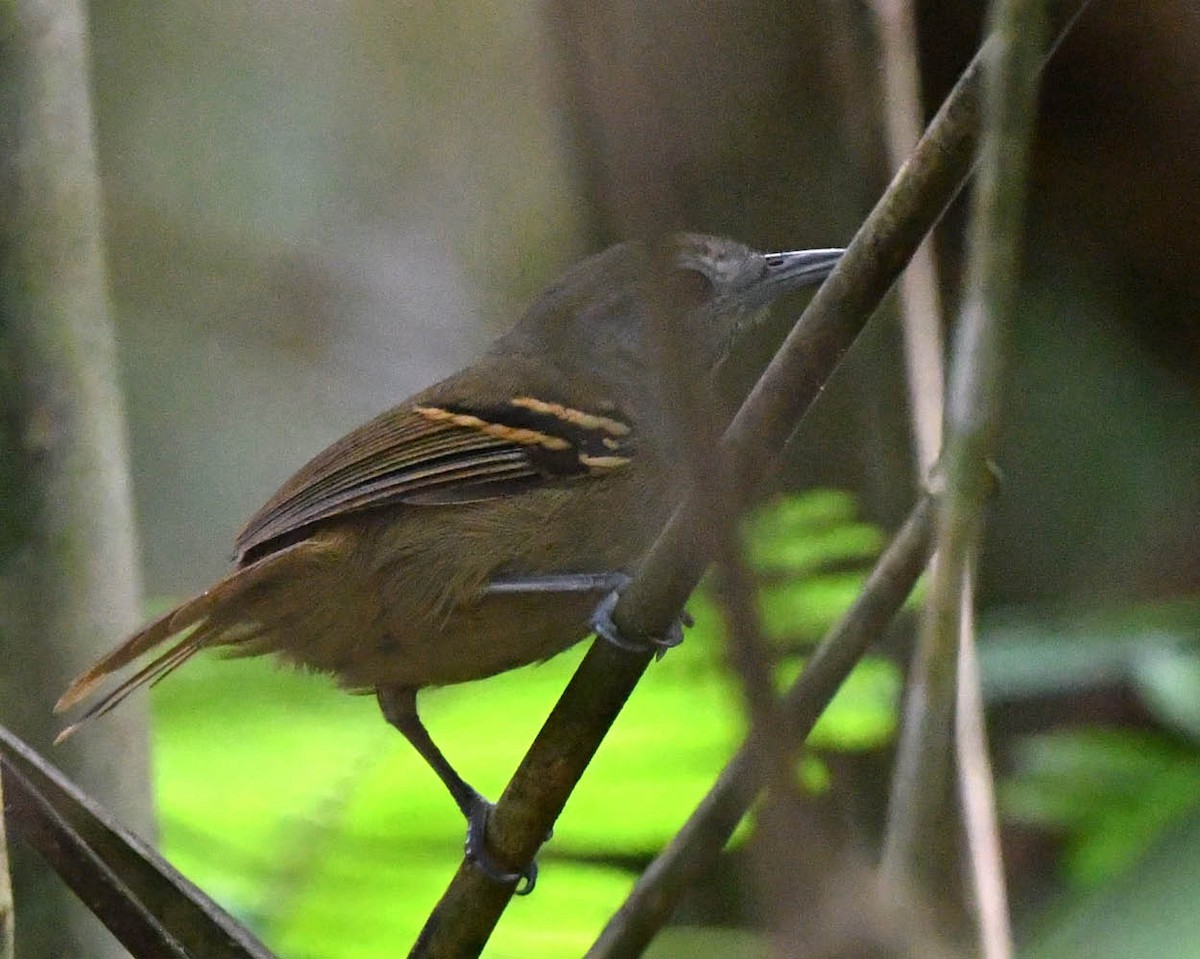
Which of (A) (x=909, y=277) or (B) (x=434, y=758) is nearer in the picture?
(A) (x=909, y=277)

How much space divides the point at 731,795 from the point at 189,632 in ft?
3.56

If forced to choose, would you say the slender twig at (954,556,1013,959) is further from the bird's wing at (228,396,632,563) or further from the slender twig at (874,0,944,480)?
the bird's wing at (228,396,632,563)

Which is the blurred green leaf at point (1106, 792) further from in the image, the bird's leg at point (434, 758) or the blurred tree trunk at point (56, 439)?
the blurred tree trunk at point (56, 439)

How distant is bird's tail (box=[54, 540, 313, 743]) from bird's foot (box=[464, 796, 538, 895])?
445 mm

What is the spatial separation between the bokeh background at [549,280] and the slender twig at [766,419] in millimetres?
162

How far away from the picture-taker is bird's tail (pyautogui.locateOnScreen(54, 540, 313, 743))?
190cm

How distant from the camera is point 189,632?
88.8 inches

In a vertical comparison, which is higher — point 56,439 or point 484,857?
point 56,439

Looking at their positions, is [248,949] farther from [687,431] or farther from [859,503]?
[859,503]

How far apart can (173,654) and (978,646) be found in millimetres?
1964

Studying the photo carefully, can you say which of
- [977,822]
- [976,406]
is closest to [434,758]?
[977,822]

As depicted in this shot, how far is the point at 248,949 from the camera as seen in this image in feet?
4.59

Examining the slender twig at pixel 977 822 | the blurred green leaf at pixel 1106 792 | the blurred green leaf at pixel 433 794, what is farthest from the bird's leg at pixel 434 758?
the blurred green leaf at pixel 1106 792

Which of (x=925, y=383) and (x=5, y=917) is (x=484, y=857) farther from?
(x=925, y=383)
